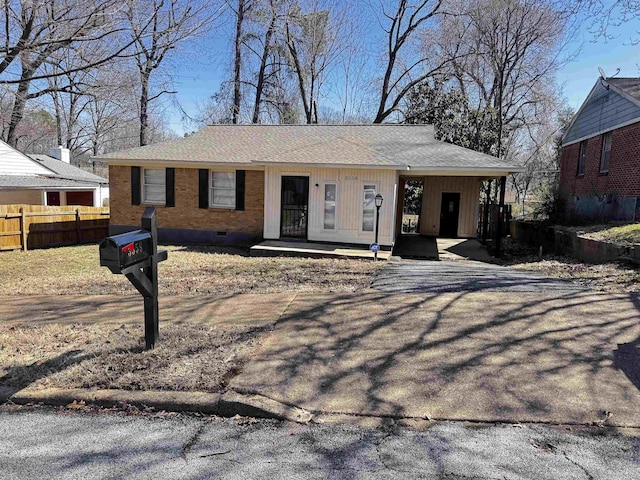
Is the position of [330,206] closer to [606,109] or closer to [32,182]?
[606,109]

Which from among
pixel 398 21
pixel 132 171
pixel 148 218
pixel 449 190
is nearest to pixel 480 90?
pixel 398 21

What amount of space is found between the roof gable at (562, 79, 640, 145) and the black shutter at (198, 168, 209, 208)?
545 inches

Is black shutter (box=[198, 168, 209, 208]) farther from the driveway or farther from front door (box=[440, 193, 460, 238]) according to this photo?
front door (box=[440, 193, 460, 238])

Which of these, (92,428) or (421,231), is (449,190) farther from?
(92,428)

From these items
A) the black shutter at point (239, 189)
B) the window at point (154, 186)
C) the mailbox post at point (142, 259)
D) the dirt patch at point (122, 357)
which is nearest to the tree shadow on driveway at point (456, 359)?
the dirt patch at point (122, 357)

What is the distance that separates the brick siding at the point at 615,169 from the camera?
13.2 m

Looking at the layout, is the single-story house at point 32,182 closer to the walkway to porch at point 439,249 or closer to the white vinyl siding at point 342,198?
the white vinyl siding at point 342,198

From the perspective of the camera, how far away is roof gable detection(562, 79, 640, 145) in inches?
550

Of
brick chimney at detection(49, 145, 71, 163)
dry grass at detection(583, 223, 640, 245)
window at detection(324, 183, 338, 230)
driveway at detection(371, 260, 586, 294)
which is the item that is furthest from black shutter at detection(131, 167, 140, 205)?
brick chimney at detection(49, 145, 71, 163)

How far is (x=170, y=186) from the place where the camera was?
13797 mm

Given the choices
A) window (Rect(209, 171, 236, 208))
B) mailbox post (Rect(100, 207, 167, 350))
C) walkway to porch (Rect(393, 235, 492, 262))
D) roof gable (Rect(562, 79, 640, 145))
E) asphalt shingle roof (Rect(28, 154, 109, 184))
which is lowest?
walkway to porch (Rect(393, 235, 492, 262))

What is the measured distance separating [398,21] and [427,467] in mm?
27435

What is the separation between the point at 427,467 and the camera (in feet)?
8.04

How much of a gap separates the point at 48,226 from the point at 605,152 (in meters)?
20.0
